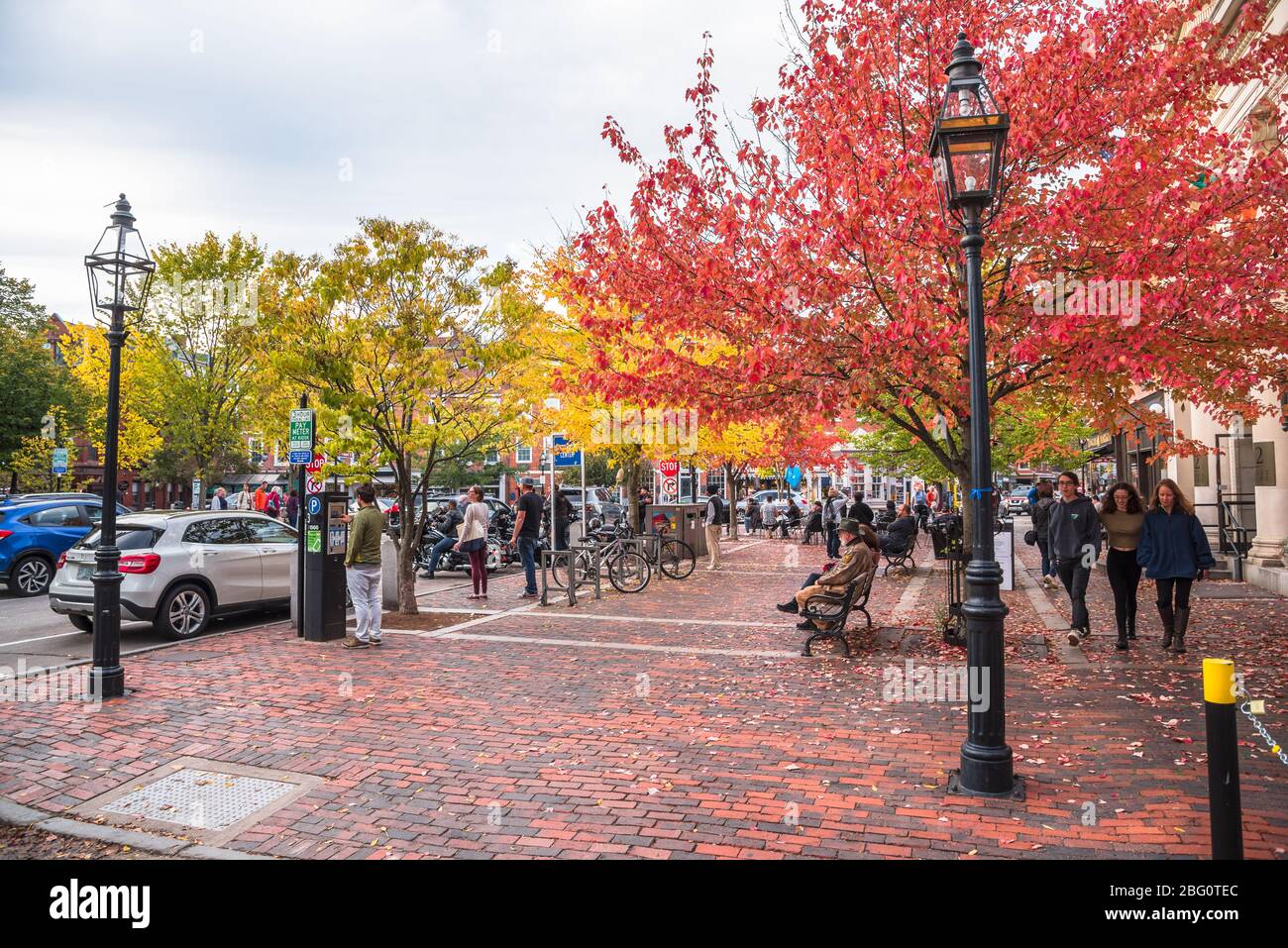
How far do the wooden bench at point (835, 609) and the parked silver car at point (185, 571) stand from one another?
Result: 6.95m

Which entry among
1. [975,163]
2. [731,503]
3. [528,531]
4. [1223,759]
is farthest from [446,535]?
[731,503]

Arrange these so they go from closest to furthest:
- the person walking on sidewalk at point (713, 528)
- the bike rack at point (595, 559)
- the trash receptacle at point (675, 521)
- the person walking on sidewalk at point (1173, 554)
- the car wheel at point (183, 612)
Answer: the person walking on sidewalk at point (1173, 554), the car wheel at point (183, 612), the bike rack at point (595, 559), the person walking on sidewalk at point (713, 528), the trash receptacle at point (675, 521)

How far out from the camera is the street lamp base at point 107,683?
7.15m

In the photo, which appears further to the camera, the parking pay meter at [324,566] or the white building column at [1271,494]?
the white building column at [1271,494]

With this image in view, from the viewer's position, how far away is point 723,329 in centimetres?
852

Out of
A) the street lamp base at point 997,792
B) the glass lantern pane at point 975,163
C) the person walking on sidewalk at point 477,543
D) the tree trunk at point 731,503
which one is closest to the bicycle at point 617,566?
the person walking on sidewalk at point 477,543

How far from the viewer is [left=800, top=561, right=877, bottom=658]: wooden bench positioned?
353 inches

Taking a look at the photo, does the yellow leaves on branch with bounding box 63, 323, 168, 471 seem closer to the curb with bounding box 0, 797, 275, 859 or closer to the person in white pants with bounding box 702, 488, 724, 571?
the person in white pants with bounding box 702, 488, 724, 571

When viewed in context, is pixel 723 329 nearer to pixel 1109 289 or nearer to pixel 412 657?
pixel 1109 289

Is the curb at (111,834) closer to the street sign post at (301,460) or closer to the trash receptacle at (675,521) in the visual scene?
the street sign post at (301,460)

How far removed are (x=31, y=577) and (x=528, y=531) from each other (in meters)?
8.70

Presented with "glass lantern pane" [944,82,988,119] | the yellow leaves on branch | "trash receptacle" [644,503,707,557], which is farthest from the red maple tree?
the yellow leaves on branch

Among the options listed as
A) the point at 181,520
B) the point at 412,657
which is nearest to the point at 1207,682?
the point at 412,657

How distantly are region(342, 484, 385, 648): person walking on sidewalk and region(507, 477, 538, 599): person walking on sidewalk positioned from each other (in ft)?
14.3
